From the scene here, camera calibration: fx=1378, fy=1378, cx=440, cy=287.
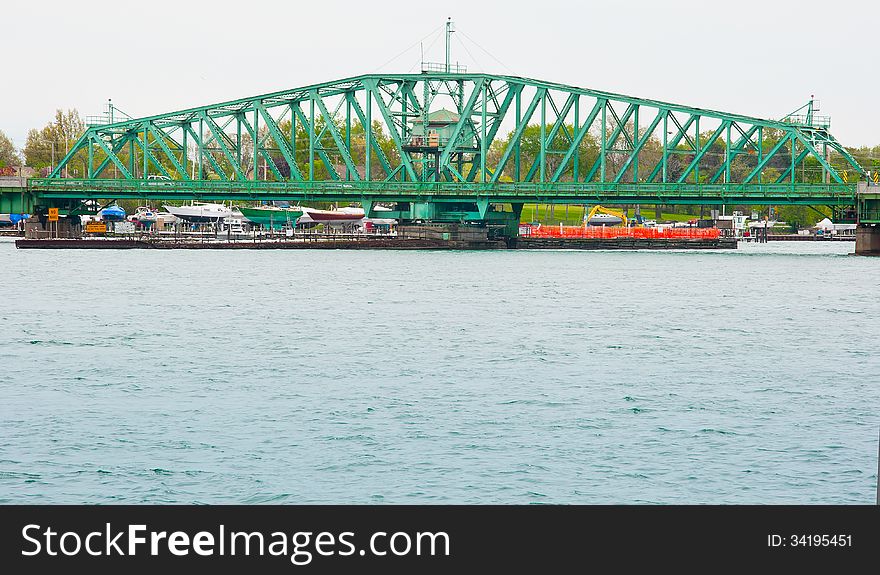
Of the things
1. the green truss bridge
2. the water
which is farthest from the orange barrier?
the water

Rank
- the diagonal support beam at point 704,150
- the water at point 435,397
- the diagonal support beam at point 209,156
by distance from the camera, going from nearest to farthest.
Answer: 1. the water at point 435,397
2. the diagonal support beam at point 704,150
3. the diagonal support beam at point 209,156

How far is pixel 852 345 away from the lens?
55.5 m

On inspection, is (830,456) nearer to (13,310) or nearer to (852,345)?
(852,345)

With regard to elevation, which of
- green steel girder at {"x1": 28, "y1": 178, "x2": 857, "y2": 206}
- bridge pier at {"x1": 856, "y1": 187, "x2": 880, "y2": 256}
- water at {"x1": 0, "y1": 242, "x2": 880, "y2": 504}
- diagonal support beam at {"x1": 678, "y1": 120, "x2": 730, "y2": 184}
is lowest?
water at {"x1": 0, "y1": 242, "x2": 880, "y2": 504}

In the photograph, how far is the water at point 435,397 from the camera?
93.7 feet

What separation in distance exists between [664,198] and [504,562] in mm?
129672

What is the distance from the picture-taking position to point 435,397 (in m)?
40.0

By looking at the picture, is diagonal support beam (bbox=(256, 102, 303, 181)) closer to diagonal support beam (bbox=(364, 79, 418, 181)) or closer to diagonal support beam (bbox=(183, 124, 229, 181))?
diagonal support beam (bbox=(183, 124, 229, 181))

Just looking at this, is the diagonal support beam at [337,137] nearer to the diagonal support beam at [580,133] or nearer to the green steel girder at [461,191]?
the green steel girder at [461,191]

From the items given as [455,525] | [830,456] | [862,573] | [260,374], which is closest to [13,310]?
[260,374]

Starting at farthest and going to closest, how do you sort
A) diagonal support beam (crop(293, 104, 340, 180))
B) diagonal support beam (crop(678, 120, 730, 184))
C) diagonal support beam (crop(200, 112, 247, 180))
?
diagonal support beam (crop(293, 104, 340, 180)) → diagonal support beam (crop(200, 112, 247, 180)) → diagonal support beam (crop(678, 120, 730, 184))

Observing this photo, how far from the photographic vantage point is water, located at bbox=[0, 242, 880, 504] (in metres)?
28.5

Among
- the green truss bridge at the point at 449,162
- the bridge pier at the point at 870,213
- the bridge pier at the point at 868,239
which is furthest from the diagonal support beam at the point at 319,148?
the bridge pier at the point at 868,239

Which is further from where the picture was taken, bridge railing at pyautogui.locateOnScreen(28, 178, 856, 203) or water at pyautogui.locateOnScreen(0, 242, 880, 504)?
bridge railing at pyautogui.locateOnScreen(28, 178, 856, 203)
